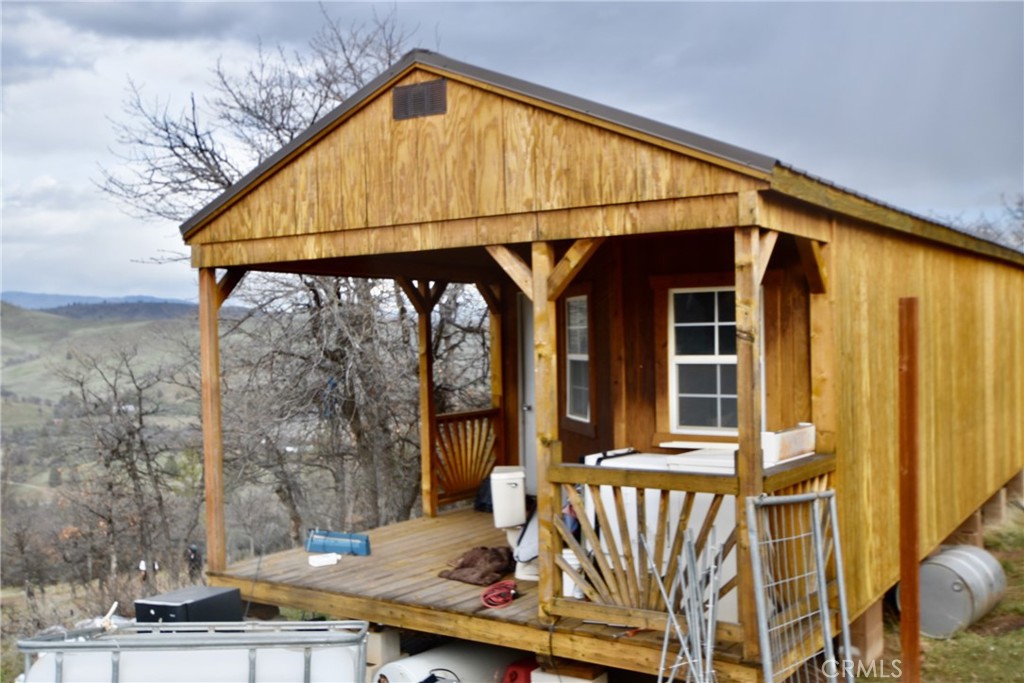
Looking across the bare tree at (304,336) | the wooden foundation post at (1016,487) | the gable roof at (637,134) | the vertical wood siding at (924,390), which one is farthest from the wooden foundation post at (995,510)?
the bare tree at (304,336)

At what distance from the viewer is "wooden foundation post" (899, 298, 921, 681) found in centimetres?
426

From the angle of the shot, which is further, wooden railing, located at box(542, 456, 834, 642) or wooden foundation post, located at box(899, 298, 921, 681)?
wooden railing, located at box(542, 456, 834, 642)

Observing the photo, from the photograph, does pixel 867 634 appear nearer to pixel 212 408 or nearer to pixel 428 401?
pixel 428 401

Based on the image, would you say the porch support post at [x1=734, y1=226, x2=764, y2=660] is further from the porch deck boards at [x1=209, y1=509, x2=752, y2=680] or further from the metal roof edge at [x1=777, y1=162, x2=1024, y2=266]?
the metal roof edge at [x1=777, y1=162, x2=1024, y2=266]

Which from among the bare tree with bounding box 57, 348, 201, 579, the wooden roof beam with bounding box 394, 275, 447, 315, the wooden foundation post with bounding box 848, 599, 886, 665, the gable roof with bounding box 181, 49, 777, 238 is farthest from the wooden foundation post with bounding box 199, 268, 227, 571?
the bare tree with bounding box 57, 348, 201, 579

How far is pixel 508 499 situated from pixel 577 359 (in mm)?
1596

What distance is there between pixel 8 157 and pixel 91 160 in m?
6.28

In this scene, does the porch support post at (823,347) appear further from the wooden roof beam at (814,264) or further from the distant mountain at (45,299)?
the distant mountain at (45,299)

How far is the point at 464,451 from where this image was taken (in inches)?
417

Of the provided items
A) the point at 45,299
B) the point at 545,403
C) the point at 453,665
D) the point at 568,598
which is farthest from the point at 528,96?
the point at 45,299

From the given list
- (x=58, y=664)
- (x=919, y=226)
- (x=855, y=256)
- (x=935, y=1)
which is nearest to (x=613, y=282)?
(x=855, y=256)

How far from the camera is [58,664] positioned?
4969 mm

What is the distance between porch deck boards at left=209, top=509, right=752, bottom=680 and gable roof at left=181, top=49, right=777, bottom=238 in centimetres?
262

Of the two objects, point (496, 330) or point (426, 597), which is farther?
point (496, 330)
